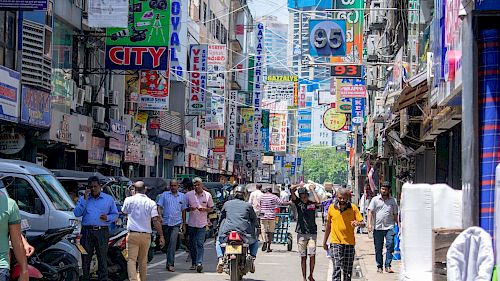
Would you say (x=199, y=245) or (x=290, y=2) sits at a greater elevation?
(x=290, y=2)

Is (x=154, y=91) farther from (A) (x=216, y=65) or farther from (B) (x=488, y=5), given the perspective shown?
(B) (x=488, y=5)

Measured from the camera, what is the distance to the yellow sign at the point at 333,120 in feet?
189

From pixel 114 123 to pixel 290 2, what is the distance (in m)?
8.14

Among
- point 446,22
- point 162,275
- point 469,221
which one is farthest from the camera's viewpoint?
point 162,275

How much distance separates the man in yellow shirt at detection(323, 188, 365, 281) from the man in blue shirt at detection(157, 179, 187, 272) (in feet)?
16.8

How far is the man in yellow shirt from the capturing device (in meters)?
14.3

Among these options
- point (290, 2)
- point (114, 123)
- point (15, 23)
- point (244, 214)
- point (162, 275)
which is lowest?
point (162, 275)

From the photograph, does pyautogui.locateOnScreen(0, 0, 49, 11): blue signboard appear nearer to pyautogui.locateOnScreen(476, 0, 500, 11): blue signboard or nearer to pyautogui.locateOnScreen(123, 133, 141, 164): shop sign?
pyautogui.locateOnScreen(476, 0, 500, 11): blue signboard

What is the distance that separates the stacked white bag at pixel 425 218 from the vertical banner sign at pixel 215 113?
157 feet

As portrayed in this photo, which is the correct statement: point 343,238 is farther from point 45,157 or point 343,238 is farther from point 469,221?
point 45,157

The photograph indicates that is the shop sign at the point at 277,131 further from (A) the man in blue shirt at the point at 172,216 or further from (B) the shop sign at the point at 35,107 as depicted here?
(A) the man in blue shirt at the point at 172,216

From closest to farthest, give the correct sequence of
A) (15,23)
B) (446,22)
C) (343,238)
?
1. (446,22)
2. (343,238)
3. (15,23)

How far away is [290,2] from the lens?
1340 inches

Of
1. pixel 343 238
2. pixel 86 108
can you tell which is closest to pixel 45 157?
pixel 86 108
